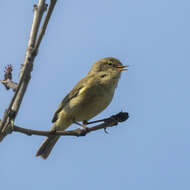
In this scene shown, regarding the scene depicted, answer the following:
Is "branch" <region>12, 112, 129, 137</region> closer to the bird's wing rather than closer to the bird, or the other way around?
the bird

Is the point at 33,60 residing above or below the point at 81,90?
above

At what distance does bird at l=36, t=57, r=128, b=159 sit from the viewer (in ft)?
20.5

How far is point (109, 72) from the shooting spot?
280 inches

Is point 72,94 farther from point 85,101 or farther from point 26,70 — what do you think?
point 26,70

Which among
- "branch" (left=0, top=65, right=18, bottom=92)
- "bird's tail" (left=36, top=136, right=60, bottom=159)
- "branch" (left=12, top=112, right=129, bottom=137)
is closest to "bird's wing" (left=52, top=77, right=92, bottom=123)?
"bird's tail" (left=36, top=136, right=60, bottom=159)

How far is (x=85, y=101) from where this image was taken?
6238 mm

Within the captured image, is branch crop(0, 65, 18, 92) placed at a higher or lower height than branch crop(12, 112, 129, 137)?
higher

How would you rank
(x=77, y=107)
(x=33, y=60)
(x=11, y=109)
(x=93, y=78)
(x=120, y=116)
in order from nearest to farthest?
(x=33, y=60)
(x=11, y=109)
(x=120, y=116)
(x=77, y=107)
(x=93, y=78)

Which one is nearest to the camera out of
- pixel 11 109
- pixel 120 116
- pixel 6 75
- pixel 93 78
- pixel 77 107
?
pixel 11 109

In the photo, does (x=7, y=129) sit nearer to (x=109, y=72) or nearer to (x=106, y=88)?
(x=106, y=88)

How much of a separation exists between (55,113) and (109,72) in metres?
1.35

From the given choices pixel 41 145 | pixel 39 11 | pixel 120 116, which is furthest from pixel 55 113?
pixel 39 11

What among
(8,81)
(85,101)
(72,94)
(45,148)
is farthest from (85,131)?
(45,148)

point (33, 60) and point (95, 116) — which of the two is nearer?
point (33, 60)
